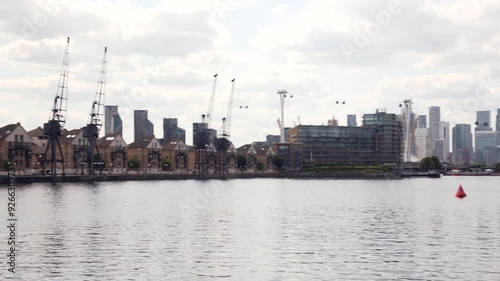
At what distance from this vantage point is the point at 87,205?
99812mm

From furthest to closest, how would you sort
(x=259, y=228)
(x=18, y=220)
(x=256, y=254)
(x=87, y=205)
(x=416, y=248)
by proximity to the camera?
(x=87, y=205) → (x=18, y=220) → (x=259, y=228) → (x=416, y=248) → (x=256, y=254)

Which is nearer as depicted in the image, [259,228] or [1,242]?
[1,242]

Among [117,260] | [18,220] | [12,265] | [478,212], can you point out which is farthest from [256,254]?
[478,212]

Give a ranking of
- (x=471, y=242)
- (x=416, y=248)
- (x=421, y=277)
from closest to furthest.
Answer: (x=421, y=277), (x=416, y=248), (x=471, y=242)

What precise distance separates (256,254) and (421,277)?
41.9 ft

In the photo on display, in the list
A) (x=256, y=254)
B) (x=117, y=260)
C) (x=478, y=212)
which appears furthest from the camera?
(x=478, y=212)

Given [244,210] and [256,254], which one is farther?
[244,210]

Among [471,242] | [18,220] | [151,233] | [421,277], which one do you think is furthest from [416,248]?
[18,220]

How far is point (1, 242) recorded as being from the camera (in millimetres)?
54562

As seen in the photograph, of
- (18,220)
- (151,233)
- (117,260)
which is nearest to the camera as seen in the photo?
(117,260)

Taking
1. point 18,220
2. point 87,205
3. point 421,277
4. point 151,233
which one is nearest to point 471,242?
point 421,277

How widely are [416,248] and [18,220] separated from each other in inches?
1621

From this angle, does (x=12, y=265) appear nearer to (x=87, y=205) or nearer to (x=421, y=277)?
(x=421, y=277)

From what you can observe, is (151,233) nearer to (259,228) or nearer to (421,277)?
(259,228)
